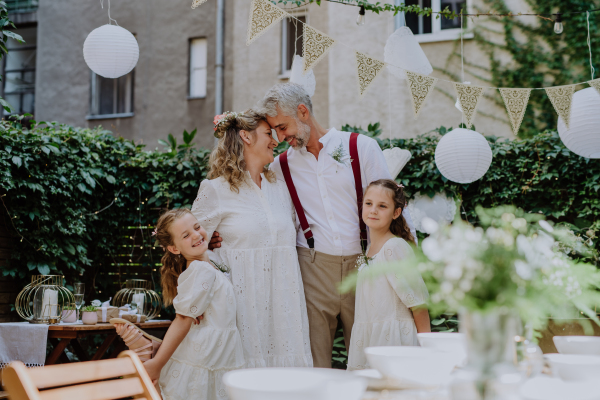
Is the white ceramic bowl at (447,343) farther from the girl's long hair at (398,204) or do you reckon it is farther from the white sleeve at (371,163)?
the white sleeve at (371,163)

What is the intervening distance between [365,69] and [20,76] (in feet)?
32.0

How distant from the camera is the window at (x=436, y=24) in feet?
24.8

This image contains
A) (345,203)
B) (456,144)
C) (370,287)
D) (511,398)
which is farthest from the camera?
(456,144)

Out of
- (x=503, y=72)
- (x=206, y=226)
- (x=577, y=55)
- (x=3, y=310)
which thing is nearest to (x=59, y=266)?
→ (x=3, y=310)

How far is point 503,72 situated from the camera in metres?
7.42

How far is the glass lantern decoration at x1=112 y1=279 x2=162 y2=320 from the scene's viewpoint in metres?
3.98

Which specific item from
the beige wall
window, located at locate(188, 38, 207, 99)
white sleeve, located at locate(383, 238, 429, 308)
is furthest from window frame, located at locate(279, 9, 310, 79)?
white sleeve, located at locate(383, 238, 429, 308)

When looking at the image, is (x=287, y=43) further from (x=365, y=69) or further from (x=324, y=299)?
(x=324, y=299)

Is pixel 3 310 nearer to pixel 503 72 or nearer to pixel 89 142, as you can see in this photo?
pixel 89 142

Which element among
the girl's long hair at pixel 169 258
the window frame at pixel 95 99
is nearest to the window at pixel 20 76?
the window frame at pixel 95 99

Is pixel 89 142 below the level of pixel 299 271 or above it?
above

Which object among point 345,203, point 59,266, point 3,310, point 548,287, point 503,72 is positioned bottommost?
point 3,310

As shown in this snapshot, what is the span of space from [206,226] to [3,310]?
247 cm

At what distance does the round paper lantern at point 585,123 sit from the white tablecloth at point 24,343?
3502 mm
